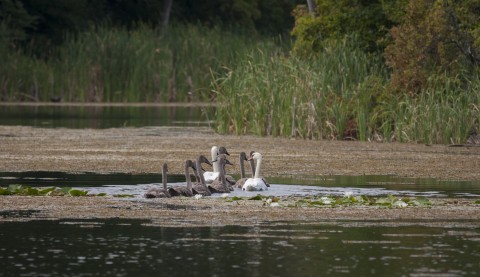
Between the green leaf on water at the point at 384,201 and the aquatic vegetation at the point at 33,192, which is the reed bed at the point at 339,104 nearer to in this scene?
the green leaf on water at the point at 384,201

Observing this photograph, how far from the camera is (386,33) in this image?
29109mm

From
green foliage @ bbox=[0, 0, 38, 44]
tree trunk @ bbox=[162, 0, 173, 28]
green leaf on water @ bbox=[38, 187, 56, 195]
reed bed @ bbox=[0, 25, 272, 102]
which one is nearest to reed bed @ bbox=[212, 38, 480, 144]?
green leaf on water @ bbox=[38, 187, 56, 195]

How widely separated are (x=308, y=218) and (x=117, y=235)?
7.37 ft

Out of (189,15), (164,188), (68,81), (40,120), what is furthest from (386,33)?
(189,15)

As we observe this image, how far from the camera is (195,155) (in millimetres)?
22109

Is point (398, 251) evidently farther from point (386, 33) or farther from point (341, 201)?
point (386, 33)

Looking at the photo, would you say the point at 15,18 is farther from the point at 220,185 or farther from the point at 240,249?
the point at 240,249

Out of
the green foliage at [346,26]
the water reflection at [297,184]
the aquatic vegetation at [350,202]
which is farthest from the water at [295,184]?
the green foliage at [346,26]

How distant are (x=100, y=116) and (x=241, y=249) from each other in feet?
83.7

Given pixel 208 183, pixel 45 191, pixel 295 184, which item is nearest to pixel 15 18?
pixel 208 183

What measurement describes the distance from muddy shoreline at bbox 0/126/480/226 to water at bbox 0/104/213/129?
2.35 meters

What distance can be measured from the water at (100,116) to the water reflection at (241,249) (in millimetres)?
17554

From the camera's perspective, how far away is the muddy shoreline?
1372cm

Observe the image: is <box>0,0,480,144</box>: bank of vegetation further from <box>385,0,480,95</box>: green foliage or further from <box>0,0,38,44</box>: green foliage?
<box>0,0,38,44</box>: green foliage
